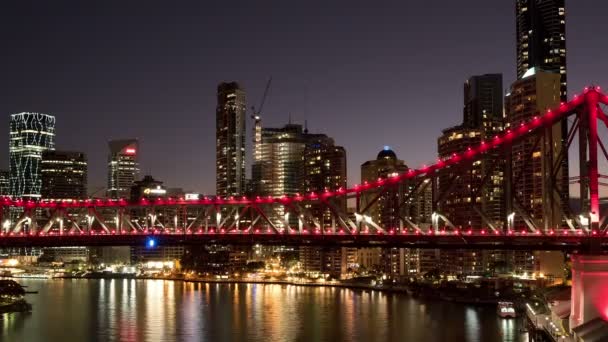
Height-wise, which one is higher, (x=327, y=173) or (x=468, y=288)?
(x=327, y=173)

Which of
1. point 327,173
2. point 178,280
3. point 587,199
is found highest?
point 327,173

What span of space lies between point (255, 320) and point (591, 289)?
96.8 ft

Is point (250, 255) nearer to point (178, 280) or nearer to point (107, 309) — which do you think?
point (178, 280)

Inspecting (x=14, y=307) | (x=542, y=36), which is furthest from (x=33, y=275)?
(x=542, y=36)

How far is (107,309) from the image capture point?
7250 centimetres

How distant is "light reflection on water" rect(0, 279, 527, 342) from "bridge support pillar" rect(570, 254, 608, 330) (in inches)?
461

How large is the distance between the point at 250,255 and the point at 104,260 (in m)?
50.1

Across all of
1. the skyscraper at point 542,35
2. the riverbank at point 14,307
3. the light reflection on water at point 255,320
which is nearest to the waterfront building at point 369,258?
the skyscraper at point 542,35

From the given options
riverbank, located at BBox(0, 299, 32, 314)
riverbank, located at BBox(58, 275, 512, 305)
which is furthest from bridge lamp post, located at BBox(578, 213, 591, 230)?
riverbank, located at BBox(0, 299, 32, 314)

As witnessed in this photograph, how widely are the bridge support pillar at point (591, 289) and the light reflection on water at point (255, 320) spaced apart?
1170 centimetres

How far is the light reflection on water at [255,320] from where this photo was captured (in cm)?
5072

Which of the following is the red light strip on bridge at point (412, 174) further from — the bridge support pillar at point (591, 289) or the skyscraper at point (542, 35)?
the skyscraper at point (542, 35)

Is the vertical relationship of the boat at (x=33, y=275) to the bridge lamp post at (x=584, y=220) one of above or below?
below

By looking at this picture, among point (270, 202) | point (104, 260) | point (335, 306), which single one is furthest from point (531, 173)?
point (104, 260)
